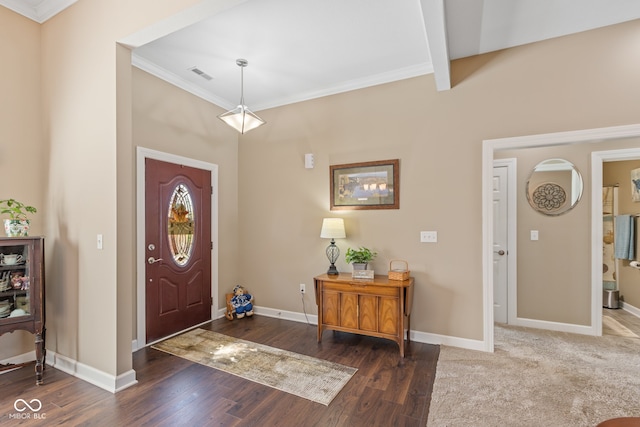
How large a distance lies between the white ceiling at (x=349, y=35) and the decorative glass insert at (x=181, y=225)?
1.35 m

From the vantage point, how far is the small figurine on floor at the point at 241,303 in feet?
13.4

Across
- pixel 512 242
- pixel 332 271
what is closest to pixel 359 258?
pixel 332 271

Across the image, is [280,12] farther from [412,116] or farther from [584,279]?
[584,279]

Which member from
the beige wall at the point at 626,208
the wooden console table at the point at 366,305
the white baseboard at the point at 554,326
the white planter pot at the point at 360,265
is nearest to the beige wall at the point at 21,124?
the wooden console table at the point at 366,305

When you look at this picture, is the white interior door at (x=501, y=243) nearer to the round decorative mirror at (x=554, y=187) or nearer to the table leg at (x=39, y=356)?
the round decorative mirror at (x=554, y=187)

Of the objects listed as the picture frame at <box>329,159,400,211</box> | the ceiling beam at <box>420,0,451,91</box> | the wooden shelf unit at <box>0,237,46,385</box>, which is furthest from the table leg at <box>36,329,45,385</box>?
the ceiling beam at <box>420,0,451,91</box>

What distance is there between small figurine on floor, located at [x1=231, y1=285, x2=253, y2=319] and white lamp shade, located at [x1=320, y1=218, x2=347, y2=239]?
1.53 m

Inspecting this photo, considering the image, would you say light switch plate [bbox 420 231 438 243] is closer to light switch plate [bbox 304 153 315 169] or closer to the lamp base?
the lamp base

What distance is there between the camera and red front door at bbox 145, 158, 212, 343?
11.0 ft

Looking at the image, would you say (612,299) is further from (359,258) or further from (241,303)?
(241,303)

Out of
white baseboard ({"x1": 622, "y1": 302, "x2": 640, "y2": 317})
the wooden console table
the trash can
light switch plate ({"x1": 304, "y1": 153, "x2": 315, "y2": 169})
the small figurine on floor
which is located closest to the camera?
the wooden console table

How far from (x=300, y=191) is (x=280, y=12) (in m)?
2.09

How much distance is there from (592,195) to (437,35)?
2710 mm

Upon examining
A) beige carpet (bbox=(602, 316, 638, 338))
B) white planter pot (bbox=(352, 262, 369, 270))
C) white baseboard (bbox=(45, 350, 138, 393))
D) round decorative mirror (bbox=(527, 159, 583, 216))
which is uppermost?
round decorative mirror (bbox=(527, 159, 583, 216))
